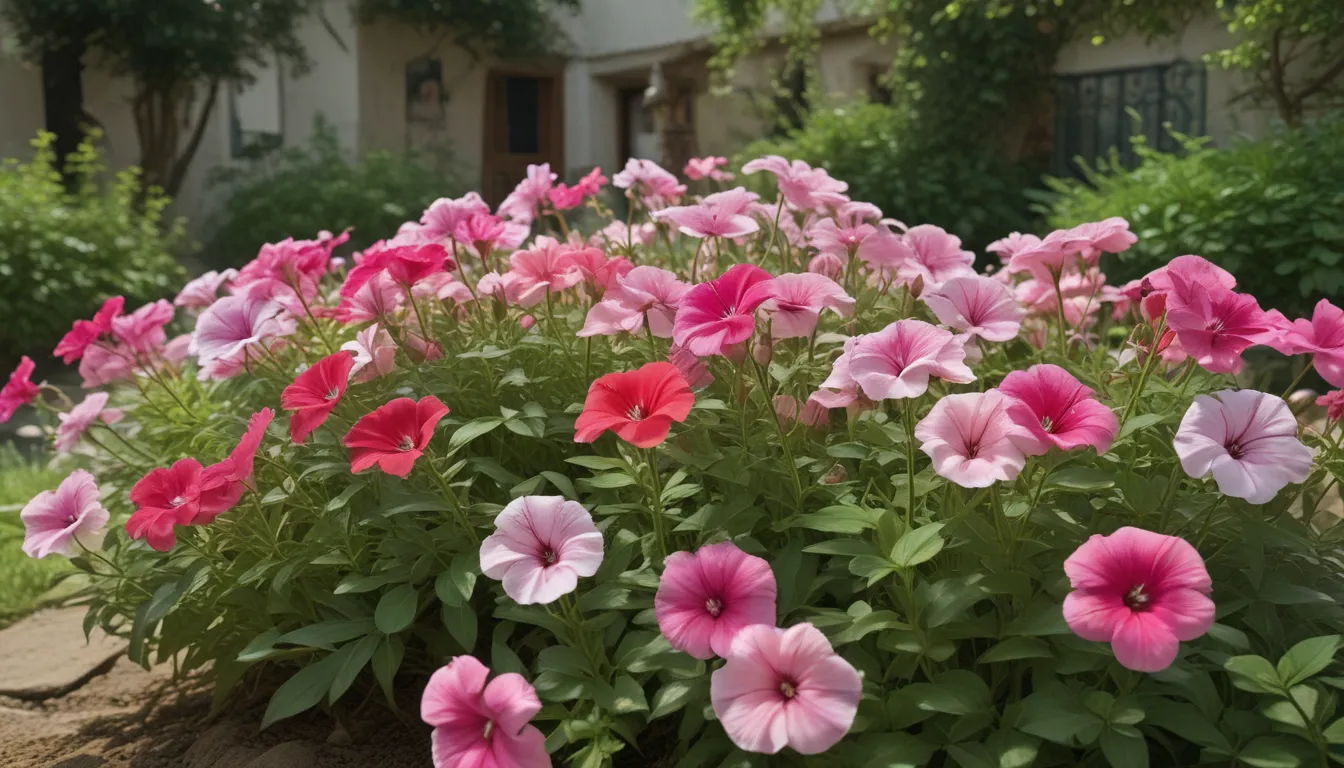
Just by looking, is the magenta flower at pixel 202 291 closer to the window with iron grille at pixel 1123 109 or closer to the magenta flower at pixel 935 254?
the magenta flower at pixel 935 254

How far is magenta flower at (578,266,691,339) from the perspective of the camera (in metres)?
1.47

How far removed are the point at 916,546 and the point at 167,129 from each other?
1097 centimetres

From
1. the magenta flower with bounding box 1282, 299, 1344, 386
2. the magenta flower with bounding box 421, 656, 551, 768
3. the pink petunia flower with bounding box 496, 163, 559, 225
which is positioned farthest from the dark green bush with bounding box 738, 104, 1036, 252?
the magenta flower with bounding box 421, 656, 551, 768

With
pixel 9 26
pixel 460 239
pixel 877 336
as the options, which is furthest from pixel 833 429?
pixel 9 26

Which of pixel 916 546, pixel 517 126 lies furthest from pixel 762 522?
pixel 517 126

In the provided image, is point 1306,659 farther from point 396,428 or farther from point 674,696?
point 396,428

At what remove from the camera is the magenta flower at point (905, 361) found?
120cm

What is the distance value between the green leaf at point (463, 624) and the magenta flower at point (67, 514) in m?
0.61

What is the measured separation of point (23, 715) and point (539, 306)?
4.11ft

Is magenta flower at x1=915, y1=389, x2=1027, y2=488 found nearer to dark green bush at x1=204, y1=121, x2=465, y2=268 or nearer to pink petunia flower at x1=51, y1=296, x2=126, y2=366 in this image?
pink petunia flower at x1=51, y1=296, x2=126, y2=366

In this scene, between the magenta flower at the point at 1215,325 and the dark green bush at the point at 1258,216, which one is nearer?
the magenta flower at the point at 1215,325

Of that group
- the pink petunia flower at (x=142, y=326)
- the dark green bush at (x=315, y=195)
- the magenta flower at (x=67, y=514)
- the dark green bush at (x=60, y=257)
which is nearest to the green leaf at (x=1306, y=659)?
the magenta flower at (x=67, y=514)

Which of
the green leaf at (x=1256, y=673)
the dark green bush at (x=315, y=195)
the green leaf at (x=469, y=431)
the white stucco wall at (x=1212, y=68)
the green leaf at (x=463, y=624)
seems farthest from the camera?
the dark green bush at (x=315, y=195)

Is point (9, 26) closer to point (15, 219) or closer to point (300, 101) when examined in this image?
point (300, 101)
